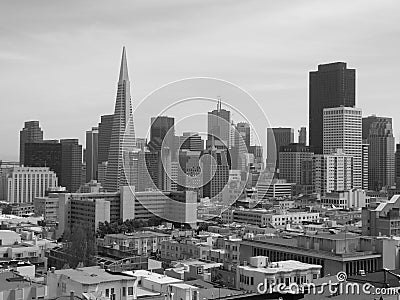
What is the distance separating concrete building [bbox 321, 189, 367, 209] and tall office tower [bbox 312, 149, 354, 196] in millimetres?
4216

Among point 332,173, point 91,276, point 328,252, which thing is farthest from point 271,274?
point 332,173

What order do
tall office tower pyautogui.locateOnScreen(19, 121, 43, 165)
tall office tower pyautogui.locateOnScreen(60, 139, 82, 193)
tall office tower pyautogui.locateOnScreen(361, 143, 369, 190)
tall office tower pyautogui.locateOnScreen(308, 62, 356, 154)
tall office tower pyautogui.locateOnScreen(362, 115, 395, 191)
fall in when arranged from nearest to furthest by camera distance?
1. tall office tower pyautogui.locateOnScreen(361, 143, 369, 190)
2. tall office tower pyautogui.locateOnScreen(362, 115, 395, 191)
3. tall office tower pyautogui.locateOnScreen(60, 139, 82, 193)
4. tall office tower pyautogui.locateOnScreen(308, 62, 356, 154)
5. tall office tower pyautogui.locateOnScreen(19, 121, 43, 165)

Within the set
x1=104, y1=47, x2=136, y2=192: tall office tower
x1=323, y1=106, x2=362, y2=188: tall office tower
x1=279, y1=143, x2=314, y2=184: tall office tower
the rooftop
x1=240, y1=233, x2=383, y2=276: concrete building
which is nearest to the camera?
the rooftop

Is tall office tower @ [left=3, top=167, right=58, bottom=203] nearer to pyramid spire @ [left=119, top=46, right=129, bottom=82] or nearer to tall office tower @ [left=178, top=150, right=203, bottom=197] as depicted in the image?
pyramid spire @ [left=119, top=46, right=129, bottom=82]

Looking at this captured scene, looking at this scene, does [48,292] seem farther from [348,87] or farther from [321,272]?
[348,87]

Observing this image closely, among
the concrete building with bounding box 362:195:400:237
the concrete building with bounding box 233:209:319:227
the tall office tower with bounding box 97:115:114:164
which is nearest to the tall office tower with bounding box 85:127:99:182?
the tall office tower with bounding box 97:115:114:164

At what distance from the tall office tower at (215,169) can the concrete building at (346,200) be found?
7.50 meters

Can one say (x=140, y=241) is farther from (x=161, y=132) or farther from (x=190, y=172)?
(x=161, y=132)

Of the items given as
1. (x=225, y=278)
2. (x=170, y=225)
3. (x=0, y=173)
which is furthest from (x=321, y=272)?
(x=0, y=173)

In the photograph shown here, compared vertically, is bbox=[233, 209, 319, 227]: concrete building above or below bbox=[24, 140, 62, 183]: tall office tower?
below

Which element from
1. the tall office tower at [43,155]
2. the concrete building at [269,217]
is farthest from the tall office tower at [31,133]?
the concrete building at [269,217]

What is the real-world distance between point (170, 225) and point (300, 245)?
26.6 feet

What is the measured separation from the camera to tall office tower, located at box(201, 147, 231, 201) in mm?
10627

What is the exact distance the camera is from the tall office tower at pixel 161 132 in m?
7.48
